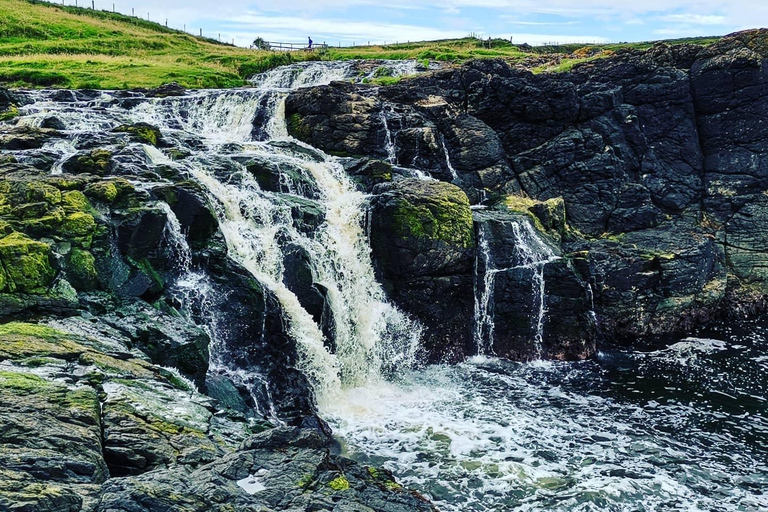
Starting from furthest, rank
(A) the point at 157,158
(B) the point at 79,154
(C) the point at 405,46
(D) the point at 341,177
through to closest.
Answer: (C) the point at 405,46 < (D) the point at 341,177 < (A) the point at 157,158 < (B) the point at 79,154

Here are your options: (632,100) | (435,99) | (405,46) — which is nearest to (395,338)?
(435,99)

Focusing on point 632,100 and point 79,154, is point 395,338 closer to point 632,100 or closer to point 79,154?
point 79,154

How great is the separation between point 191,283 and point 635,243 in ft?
87.2

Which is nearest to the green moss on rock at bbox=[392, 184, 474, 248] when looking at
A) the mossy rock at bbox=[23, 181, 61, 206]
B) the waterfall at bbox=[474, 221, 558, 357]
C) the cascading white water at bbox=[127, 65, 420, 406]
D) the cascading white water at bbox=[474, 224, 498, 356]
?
the waterfall at bbox=[474, 221, 558, 357]

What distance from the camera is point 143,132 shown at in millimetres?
33156

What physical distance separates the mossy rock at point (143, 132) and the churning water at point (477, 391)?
1.23 meters

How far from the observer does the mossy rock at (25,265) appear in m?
18.1

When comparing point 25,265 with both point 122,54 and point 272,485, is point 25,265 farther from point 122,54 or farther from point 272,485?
point 122,54

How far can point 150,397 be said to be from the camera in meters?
14.3

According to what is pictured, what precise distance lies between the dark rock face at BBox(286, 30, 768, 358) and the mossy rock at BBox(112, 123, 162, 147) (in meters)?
10.6

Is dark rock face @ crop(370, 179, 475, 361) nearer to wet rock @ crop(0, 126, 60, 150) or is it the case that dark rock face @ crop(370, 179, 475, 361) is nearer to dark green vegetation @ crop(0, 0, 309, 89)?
wet rock @ crop(0, 126, 60, 150)

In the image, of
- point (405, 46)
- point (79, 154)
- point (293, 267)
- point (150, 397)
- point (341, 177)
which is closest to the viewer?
point (150, 397)

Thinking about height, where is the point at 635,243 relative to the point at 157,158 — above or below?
below

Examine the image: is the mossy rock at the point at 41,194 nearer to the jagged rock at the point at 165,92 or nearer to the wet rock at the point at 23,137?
the wet rock at the point at 23,137
